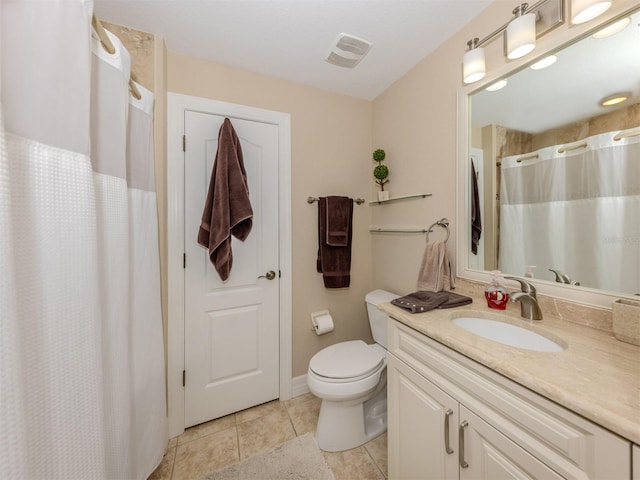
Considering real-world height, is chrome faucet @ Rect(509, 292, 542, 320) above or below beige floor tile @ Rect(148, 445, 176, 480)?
above

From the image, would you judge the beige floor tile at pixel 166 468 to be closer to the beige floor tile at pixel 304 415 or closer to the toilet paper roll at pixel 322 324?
the beige floor tile at pixel 304 415

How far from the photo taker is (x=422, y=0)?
1.18m

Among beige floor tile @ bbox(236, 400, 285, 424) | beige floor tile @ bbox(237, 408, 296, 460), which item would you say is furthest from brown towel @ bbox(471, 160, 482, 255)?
beige floor tile @ bbox(236, 400, 285, 424)

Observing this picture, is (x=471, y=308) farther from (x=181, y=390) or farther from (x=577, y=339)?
(x=181, y=390)

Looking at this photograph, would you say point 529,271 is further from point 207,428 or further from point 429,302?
point 207,428

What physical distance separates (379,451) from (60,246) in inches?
67.3

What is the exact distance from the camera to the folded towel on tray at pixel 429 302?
1073mm

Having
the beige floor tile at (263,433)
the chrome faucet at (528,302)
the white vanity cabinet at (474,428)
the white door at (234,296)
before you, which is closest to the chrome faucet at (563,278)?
the chrome faucet at (528,302)

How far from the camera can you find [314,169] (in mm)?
1883

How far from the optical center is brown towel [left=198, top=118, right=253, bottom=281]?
147 centimetres

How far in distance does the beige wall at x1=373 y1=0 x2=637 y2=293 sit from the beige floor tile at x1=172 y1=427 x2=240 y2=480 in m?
1.42

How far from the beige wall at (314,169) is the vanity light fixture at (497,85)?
3.15 feet

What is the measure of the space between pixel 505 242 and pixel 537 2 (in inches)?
40.0

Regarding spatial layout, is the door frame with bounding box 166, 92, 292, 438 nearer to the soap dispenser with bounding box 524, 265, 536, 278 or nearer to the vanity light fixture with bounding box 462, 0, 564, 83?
the vanity light fixture with bounding box 462, 0, 564, 83
